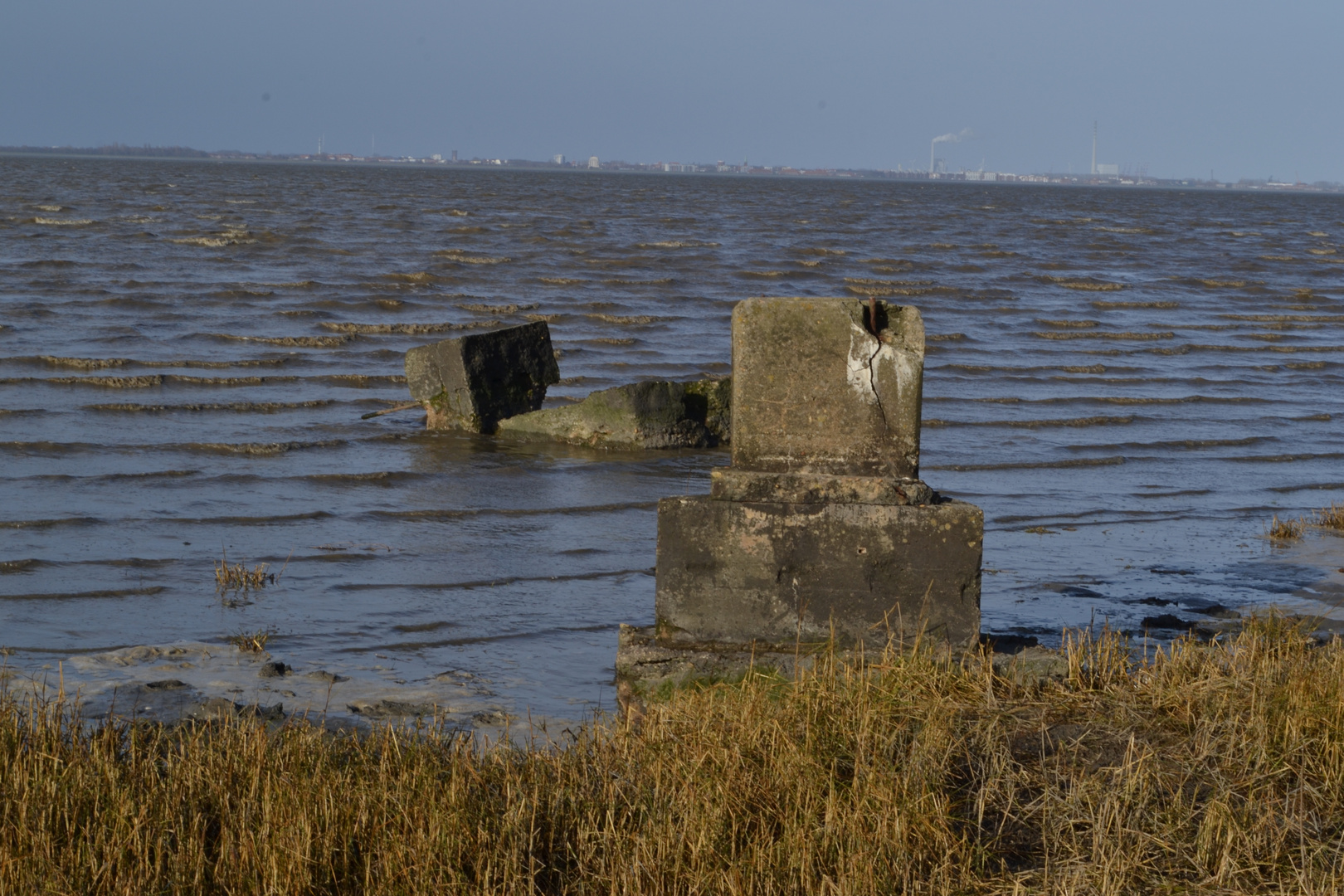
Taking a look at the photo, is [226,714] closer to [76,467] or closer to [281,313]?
[76,467]

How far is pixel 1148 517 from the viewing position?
964 cm

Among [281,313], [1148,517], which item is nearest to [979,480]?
[1148,517]

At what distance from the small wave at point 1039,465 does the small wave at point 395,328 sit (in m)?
10.0

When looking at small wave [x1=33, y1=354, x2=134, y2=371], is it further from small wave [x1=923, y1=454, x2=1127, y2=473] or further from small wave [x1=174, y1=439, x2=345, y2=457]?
small wave [x1=923, y1=454, x2=1127, y2=473]

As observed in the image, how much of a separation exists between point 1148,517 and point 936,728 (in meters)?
6.21

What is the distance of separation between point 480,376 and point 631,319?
9.40m

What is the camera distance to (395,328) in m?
19.5

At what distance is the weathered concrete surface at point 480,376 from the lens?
1203 centimetres

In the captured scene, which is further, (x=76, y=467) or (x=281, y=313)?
(x=281, y=313)

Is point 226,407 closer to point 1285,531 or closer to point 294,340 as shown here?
point 294,340

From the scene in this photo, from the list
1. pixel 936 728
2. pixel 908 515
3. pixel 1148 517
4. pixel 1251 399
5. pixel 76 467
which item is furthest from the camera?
pixel 1251 399

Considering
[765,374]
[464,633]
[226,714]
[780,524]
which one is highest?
[765,374]

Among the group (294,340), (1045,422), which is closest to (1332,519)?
(1045,422)

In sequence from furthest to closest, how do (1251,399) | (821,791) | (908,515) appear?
(1251,399) < (908,515) < (821,791)
